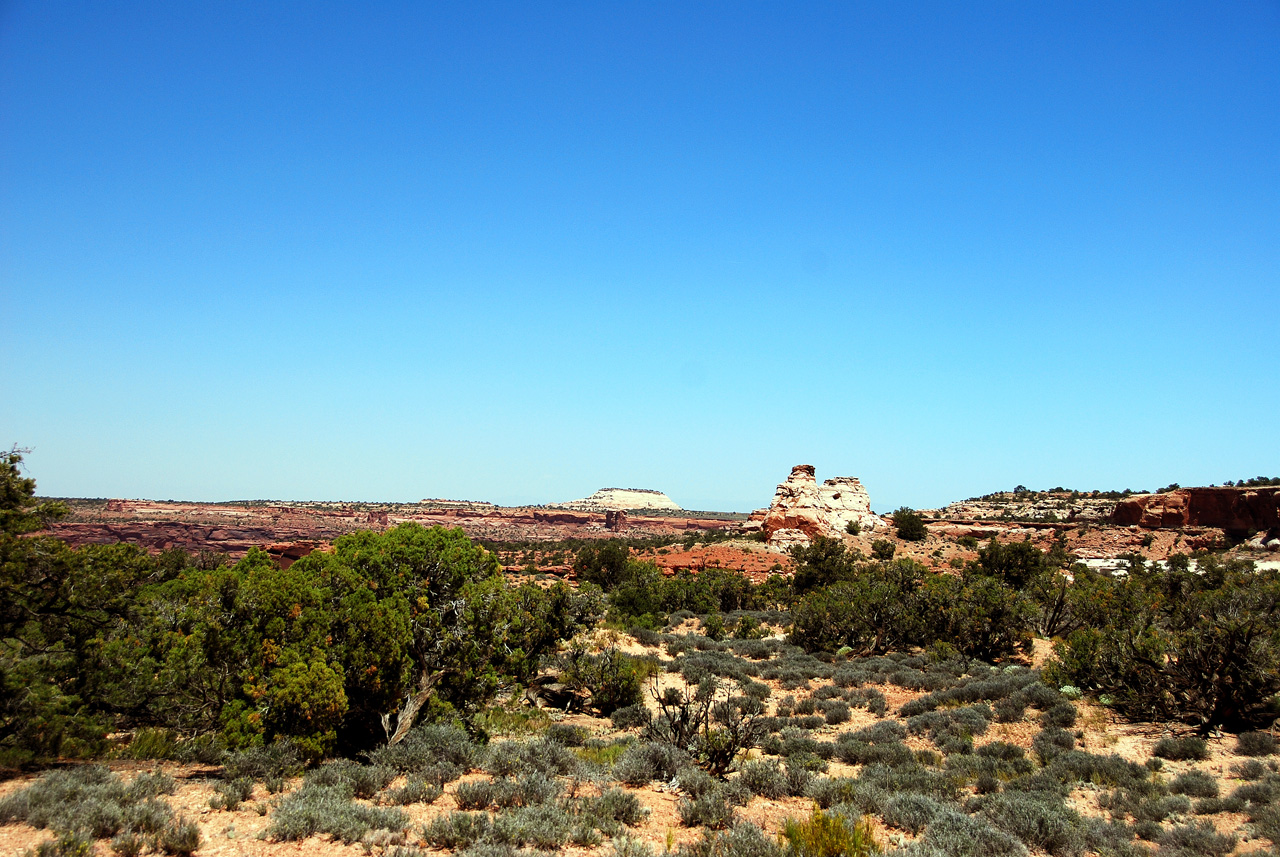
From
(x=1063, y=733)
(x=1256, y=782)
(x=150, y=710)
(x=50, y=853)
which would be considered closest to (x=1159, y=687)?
(x=1063, y=733)

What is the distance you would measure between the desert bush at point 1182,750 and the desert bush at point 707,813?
294 inches

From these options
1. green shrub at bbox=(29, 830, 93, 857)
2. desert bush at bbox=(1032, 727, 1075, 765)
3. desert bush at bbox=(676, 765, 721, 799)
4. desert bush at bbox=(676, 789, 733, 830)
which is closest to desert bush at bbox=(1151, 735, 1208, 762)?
desert bush at bbox=(1032, 727, 1075, 765)

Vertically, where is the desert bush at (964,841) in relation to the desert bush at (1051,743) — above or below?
above

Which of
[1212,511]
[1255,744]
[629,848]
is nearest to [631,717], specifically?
[629,848]

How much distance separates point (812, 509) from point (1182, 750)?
4214 cm

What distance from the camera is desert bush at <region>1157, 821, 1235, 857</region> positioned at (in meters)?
6.84

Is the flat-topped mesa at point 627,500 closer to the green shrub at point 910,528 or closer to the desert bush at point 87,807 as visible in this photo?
the green shrub at point 910,528

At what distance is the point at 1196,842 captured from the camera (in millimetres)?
7008

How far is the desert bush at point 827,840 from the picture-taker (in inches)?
254

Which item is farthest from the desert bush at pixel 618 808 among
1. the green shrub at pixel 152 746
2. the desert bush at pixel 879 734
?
the green shrub at pixel 152 746

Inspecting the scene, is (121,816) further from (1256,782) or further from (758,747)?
(1256,782)

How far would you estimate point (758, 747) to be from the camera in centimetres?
1166

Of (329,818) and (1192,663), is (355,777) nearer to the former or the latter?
(329,818)

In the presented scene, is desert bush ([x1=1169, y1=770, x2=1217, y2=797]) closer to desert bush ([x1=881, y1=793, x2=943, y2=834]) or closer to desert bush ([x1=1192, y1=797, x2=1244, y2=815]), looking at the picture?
desert bush ([x1=1192, y1=797, x2=1244, y2=815])
